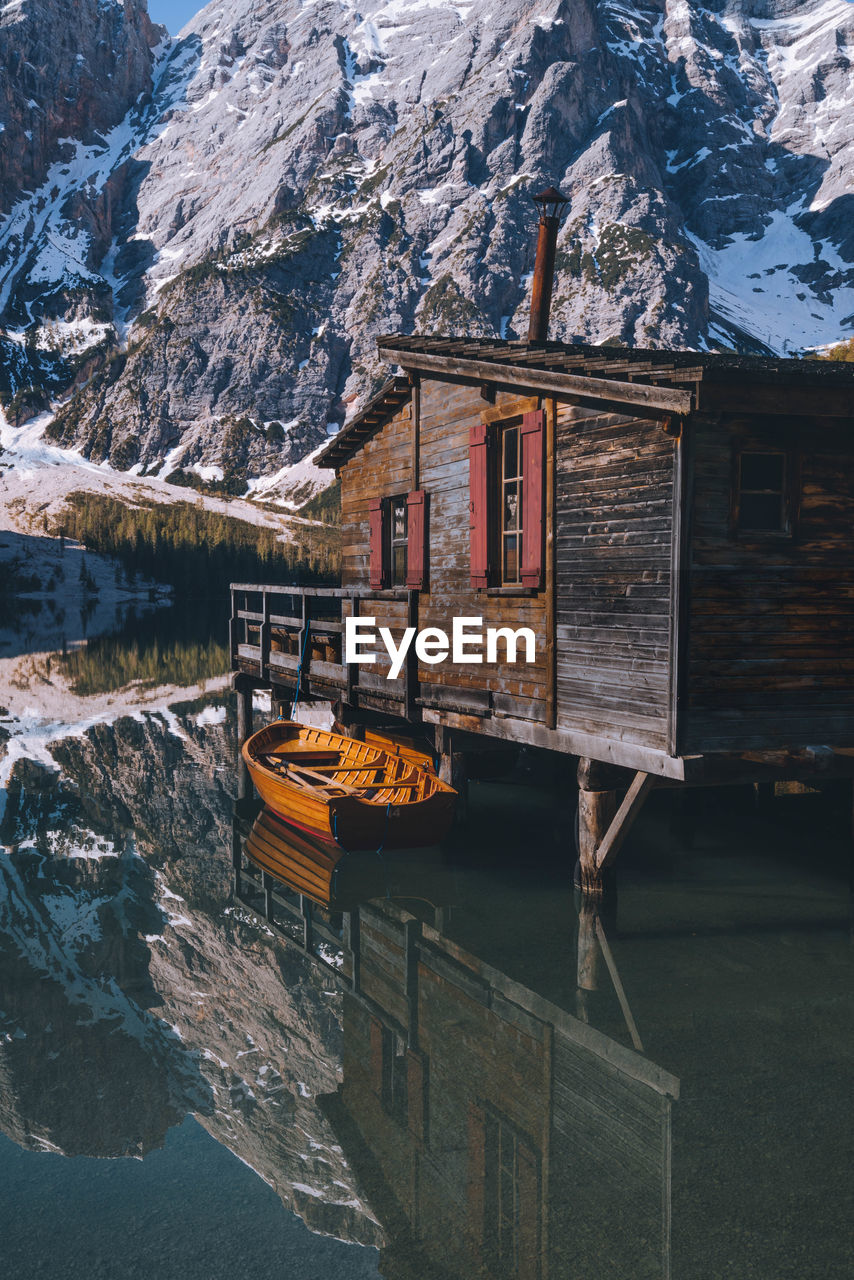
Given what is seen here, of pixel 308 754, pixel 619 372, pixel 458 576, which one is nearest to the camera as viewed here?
pixel 619 372

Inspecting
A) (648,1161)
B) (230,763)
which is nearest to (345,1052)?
(648,1161)

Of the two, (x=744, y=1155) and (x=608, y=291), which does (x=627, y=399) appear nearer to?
(x=744, y=1155)

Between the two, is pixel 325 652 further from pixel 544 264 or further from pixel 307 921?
pixel 544 264

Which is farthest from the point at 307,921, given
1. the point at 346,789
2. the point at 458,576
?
the point at 458,576

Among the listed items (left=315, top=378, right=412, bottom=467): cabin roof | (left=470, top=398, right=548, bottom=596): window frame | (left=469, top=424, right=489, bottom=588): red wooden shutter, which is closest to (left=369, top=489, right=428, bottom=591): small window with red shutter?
(left=315, top=378, right=412, bottom=467): cabin roof

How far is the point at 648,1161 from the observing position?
7145mm

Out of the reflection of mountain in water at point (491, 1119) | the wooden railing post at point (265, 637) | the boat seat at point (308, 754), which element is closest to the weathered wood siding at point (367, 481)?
the wooden railing post at point (265, 637)

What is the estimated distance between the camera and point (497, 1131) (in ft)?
25.2

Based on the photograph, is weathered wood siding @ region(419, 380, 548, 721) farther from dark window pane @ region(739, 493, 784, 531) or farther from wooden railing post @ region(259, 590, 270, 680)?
wooden railing post @ region(259, 590, 270, 680)

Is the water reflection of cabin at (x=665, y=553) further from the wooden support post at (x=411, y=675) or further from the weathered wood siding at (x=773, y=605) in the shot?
the wooden support post at (x=411, y=675)

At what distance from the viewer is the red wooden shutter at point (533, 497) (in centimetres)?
1274

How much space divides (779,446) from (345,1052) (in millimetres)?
8203

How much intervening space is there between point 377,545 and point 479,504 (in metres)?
4.21

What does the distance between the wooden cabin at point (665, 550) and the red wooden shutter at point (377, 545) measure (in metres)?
3.78
